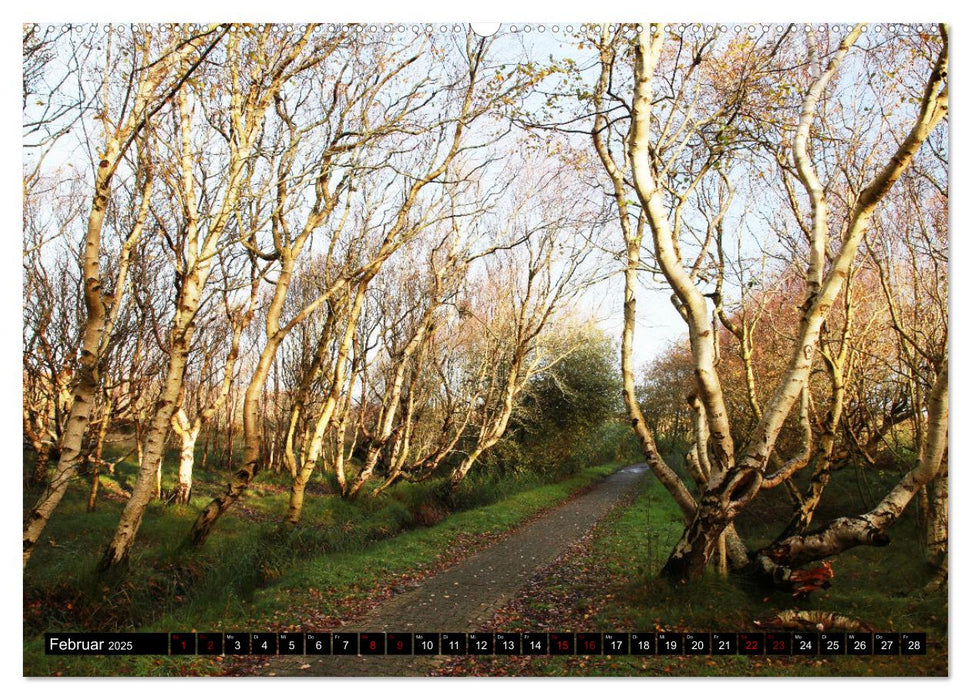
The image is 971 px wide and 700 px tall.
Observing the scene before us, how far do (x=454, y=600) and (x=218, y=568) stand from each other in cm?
240

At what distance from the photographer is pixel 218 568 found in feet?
19.4

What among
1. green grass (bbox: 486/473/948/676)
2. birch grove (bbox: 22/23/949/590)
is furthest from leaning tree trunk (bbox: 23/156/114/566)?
green grass (bbox: 486/473/948/676)

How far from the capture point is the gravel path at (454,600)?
154 inches

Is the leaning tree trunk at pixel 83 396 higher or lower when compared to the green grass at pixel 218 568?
higher

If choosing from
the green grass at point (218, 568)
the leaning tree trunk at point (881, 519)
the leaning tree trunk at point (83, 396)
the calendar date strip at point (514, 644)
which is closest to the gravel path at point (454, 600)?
the calendar date strip at point (514, 644)

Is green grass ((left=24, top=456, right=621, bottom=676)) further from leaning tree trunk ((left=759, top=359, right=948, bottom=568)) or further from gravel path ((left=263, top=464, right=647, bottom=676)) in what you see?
leaning tree trunk ((left=759, top=359, right=948, bottom=568))

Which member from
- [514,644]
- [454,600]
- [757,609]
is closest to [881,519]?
[757,609]

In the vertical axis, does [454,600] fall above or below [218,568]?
below

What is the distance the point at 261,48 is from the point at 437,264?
5.49 meters

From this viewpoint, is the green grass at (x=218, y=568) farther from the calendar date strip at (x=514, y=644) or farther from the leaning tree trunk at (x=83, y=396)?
the leaning tree trunk at (x=83, y=396)

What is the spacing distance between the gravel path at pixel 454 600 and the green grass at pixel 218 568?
42cm

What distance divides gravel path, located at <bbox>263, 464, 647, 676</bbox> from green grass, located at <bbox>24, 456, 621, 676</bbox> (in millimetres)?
425

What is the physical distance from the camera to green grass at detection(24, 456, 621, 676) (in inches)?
173

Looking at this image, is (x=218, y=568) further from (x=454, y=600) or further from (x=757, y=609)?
(x=757, y=609)
